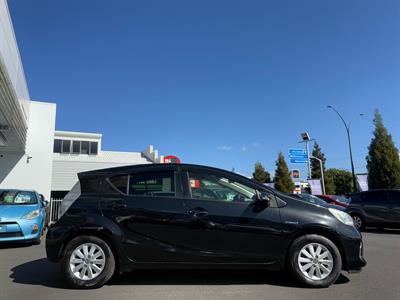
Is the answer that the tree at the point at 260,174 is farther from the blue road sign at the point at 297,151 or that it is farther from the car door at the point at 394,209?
the car door at the point at 394,209

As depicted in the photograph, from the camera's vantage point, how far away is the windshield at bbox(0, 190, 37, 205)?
9.71 meters

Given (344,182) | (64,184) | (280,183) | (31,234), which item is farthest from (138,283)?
(344,182)

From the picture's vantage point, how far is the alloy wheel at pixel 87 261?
518 centimetres

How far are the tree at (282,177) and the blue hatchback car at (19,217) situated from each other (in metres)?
43.9

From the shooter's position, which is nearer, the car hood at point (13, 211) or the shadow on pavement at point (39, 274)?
the shadow on pavement at point (39, 274)

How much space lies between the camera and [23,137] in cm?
1834

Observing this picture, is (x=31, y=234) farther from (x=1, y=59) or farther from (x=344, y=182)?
(x=344, y=182)

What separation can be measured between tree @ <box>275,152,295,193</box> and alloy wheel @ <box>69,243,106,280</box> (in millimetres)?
47553

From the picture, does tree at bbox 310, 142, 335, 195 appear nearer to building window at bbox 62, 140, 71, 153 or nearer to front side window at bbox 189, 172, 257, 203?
building window at bbox 62, 140, 71, 153

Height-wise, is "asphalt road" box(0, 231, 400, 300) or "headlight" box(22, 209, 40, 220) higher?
"headlight" box(22, 209, 40, 220)

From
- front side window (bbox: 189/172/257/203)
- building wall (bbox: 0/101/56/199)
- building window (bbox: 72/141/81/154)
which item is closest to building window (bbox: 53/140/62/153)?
building window (bbox: 72/141/81/154)

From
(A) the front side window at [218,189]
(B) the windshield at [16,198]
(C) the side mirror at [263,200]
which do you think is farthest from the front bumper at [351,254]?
(B) the windshield at [16,198]

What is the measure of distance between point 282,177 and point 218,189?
48.6 meters

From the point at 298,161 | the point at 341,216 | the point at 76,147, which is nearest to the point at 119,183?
the point at 341,216
